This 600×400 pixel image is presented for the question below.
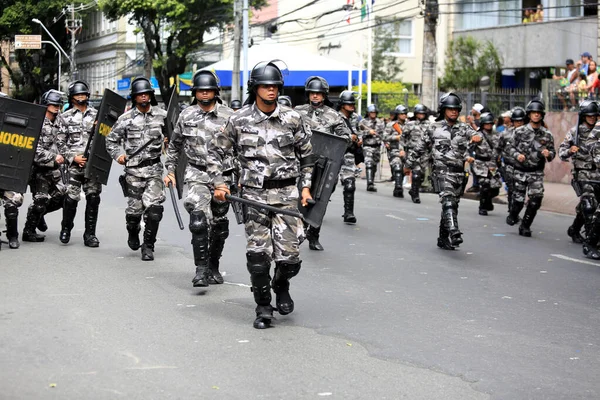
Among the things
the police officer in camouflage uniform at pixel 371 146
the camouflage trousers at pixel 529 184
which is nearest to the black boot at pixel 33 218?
the camouflage trousers at pixel 529 184

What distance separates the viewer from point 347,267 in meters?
10.7

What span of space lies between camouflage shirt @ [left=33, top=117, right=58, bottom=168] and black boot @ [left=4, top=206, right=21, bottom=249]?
2.66 feet

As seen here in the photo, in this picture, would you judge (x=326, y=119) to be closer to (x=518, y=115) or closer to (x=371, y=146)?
(x=518, y=115)

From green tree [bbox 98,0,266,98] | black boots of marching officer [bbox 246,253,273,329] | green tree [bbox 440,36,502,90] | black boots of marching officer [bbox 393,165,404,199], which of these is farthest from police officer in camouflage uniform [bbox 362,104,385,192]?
green tree [bbox 98,0,266,98]

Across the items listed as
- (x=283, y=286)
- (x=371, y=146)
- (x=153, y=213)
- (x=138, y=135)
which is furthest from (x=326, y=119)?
(x=371, y=146)

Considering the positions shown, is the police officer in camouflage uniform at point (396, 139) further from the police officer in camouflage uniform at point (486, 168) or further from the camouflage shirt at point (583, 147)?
the camouflage shirt at point (583, 147)

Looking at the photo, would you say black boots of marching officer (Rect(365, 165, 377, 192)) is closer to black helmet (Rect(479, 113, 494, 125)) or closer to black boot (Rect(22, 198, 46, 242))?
black helmet (Rect(479, 113, 494, 125))

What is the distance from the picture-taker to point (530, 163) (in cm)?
1404

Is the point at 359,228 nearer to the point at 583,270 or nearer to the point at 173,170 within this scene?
the point at 583,270

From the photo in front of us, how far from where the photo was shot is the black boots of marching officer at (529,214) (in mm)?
13984

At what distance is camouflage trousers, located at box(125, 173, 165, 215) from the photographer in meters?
10.7

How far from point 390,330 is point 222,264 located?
353 centimetres

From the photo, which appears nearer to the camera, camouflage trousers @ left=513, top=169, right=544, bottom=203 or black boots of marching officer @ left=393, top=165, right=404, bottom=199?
camouflage trousers @ left=513, top=169, right=544, bottom=203

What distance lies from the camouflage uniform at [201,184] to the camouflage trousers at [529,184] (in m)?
5.91
